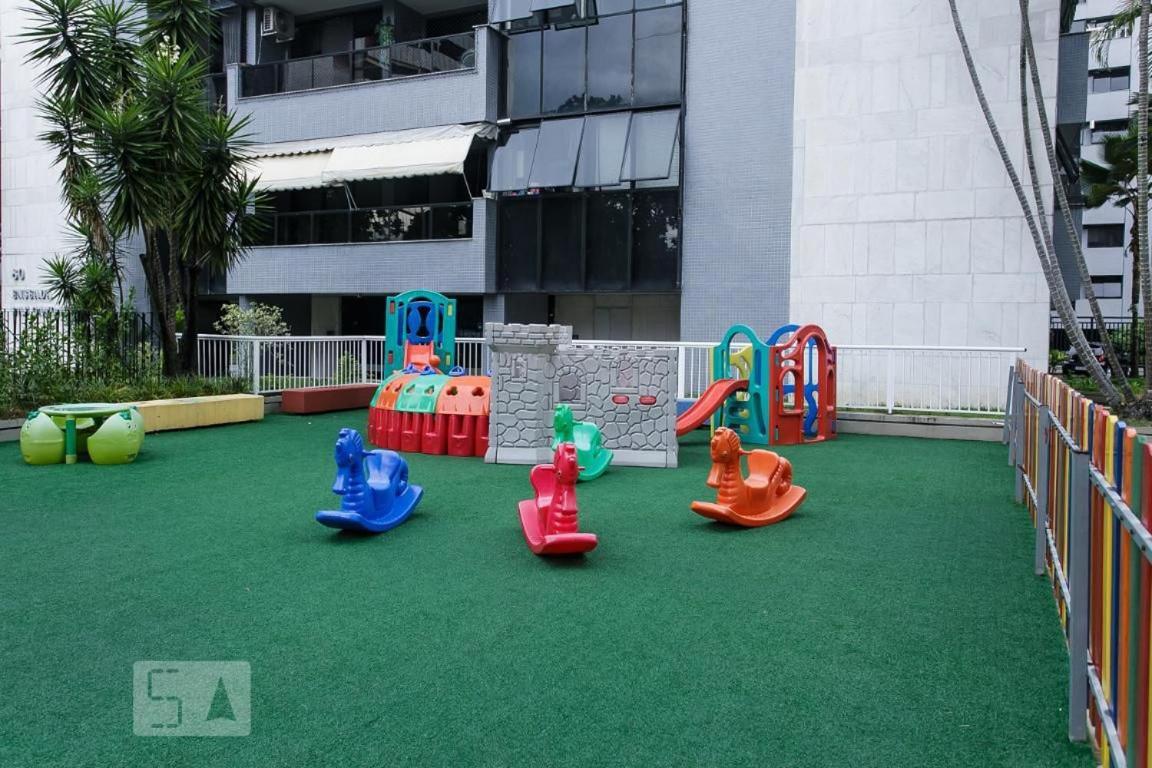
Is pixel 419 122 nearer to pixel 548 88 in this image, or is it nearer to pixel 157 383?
pixel 548 88

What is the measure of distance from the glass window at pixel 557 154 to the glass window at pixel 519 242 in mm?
779

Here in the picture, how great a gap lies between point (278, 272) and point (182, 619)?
18.4 m

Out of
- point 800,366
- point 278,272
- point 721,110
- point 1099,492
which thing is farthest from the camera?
point 278,272

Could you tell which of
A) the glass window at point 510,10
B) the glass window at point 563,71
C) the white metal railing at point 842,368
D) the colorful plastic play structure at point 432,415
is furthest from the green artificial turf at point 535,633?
the glass window at point 510,10

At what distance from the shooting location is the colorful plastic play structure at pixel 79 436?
9.00 metres

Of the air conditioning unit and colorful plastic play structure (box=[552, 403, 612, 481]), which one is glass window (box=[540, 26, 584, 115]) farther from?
colorful plastic play structure (box=[552, 403, 612, 481])

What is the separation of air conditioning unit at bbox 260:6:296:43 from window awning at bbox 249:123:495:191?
3.05m

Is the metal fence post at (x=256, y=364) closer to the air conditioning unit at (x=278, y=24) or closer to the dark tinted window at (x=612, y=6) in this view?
the dark tinted window at (x=612, y=6)

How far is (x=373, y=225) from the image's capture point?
68.2 ft

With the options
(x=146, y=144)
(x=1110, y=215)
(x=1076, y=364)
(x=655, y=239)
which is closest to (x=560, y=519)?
(x=146, y=144)

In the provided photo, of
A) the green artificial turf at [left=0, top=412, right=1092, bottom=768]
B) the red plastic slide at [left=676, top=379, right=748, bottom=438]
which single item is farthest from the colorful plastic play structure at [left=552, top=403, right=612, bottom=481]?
the red plastic slide at [left=676, top=379, right=748, bottom=438]

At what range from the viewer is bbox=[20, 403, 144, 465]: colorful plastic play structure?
9000 millimetres

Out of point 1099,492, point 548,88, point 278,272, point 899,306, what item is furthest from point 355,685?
point 278,272

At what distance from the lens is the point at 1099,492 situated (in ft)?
9.98
